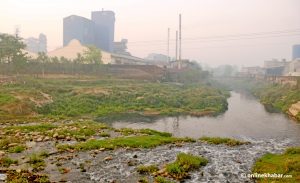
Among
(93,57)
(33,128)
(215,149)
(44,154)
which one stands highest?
(93,57)

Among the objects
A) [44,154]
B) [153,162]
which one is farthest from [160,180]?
[44,154]

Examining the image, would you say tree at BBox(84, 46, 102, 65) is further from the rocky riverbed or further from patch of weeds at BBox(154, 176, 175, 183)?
patch of weeds at BBox(154, 176, 175, 183)

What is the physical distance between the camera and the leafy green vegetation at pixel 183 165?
17.2 meters

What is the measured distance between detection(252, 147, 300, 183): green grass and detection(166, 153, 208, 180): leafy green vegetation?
3194 mm

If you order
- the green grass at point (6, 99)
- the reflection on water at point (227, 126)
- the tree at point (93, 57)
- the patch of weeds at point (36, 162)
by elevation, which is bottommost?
the reflection on water at point (227, 126)

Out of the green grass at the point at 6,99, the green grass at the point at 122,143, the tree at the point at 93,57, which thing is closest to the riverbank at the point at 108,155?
the green grass at the point at 122,143

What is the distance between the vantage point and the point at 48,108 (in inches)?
1731

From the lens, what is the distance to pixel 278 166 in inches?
752

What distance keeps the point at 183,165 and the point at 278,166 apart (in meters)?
5.74

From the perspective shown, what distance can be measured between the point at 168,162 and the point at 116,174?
3.71m

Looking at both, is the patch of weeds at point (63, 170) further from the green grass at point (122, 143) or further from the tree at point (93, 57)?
the tree at point (93, 57)

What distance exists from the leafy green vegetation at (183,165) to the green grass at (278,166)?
3.19m

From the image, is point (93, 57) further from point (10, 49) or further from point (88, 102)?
point (88, 102)

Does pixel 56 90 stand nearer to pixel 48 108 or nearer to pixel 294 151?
pixel 48 108
